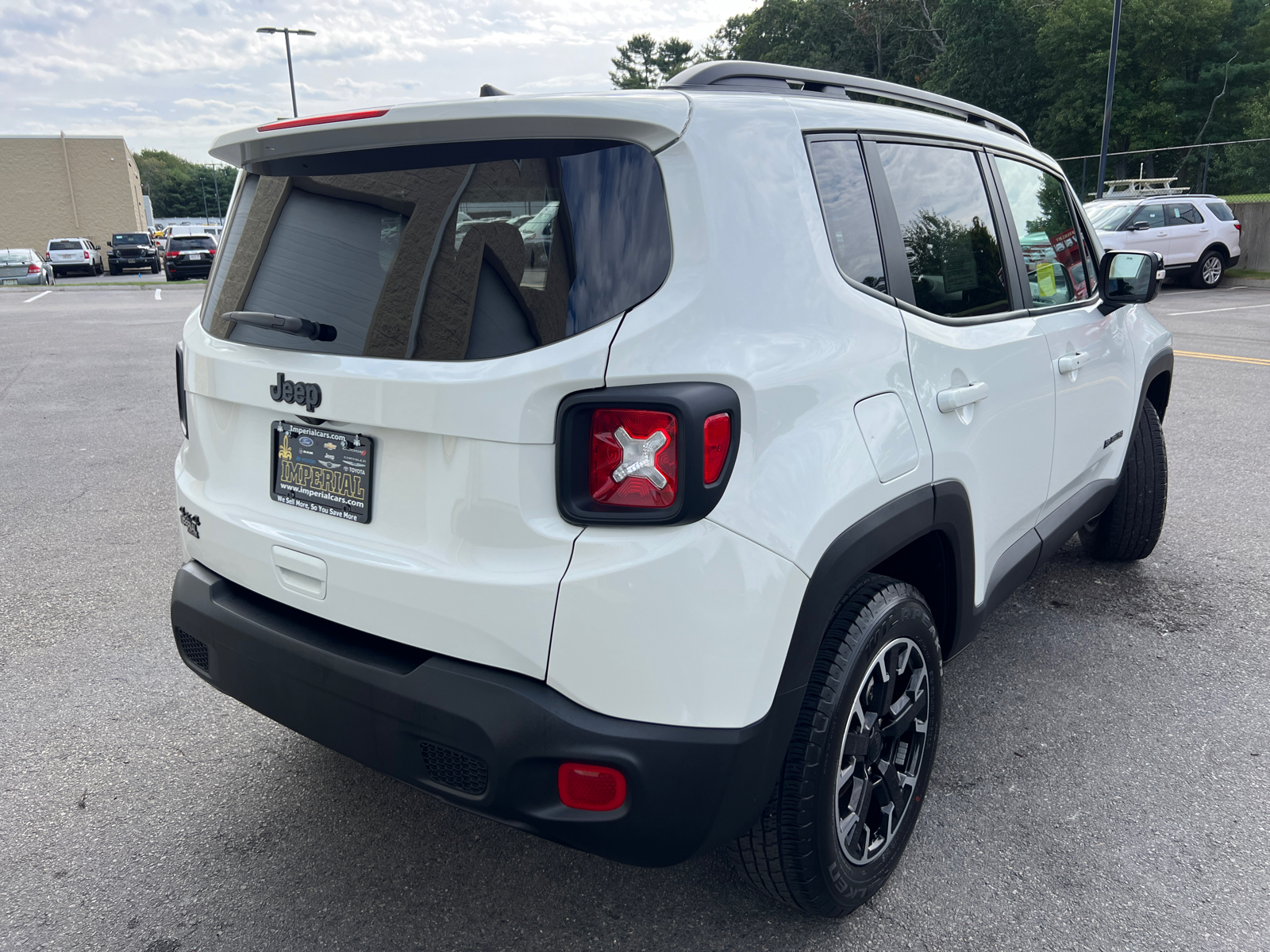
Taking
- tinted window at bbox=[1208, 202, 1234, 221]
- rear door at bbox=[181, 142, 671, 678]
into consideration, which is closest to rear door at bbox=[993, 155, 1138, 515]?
rear door at bbox=[181, 142, 671, 678]

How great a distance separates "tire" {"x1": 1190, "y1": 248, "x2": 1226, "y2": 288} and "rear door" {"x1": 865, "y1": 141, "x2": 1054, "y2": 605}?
20.2 m

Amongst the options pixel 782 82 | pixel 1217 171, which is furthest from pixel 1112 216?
pixel 782 82

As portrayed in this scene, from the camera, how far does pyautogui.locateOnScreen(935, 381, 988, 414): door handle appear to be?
2.35 m

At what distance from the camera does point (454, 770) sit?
1.89m

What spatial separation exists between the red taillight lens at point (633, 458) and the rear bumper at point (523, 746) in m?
0.40

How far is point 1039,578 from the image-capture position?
4.44 metres

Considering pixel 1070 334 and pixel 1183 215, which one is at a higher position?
pixel 1183 215

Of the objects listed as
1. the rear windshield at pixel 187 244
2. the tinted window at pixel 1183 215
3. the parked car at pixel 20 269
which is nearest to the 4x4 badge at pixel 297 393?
the tinted window at pixel 1183 215

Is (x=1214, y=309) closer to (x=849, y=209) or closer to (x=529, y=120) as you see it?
(x=849, y=209)

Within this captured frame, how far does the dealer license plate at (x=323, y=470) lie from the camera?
2014 mm

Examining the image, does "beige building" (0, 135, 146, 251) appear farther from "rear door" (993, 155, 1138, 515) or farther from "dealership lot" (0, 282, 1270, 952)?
"rear door" (993, 155, 1138, 515)

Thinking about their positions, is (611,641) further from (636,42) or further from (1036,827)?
(636,42)

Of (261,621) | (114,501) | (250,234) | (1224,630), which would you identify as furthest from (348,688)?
(114,501)

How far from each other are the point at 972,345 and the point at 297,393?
1.70m
